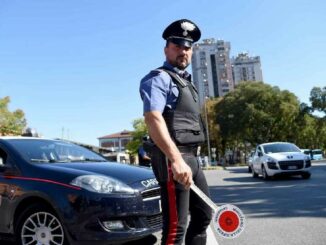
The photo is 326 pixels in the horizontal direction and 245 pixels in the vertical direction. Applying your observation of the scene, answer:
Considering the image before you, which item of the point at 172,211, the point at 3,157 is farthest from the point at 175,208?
the point at 3,157

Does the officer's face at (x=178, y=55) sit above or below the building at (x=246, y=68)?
below

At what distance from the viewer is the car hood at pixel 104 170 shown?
185 inches

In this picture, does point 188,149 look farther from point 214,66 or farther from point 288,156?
point 214,66

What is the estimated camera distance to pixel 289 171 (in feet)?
47.5

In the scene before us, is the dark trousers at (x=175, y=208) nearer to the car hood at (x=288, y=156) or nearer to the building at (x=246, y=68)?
the car hood at (x=288, y=156)

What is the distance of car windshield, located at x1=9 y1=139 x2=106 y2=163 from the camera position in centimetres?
523

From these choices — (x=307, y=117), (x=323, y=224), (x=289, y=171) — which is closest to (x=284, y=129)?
(x=307, y=117)

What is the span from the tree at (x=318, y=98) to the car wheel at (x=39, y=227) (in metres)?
50.6

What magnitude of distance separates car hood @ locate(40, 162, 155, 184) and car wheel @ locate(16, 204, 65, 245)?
1.54ft

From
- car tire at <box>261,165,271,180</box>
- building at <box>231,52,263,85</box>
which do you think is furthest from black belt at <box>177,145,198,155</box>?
building at <box>231,52,263,85</box>

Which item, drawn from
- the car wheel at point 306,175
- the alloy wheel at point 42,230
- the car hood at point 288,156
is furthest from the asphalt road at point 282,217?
the car wheel at point 306,175

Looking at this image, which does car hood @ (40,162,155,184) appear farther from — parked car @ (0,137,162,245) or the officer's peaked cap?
the officer's peaked cap

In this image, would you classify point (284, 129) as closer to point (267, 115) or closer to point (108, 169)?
point (267, 115)

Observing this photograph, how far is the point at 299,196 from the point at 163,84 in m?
7.22
